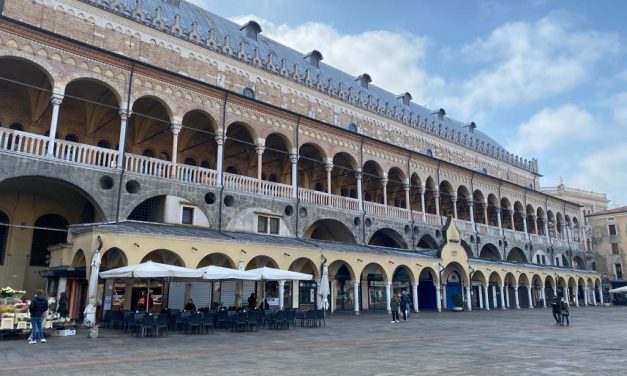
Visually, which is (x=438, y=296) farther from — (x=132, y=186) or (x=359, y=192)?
(x=132, y=186)

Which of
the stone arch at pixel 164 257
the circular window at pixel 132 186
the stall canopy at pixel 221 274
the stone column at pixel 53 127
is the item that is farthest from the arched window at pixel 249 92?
the stall canopy at pixel 221 274

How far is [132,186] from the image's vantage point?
69.3 ft

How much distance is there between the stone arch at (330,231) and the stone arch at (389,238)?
3574 mm

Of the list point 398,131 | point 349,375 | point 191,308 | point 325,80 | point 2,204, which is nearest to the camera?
point 349,375

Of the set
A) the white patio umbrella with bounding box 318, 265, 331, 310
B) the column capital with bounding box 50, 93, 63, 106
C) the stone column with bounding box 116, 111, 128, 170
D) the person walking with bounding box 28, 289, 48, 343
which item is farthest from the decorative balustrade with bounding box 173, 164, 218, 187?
the person walking with bounding box 28, 289, 48, 343

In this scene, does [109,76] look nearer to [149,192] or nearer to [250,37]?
[149,192]

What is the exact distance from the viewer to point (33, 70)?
2169cm

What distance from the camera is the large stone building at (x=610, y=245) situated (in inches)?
2327

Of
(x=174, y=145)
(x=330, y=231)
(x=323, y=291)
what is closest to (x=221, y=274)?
(x=323, y=291)

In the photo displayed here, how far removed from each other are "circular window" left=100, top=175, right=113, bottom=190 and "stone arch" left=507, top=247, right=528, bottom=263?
36757 millimetres

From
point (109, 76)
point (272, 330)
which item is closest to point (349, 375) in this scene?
point (272, 330)

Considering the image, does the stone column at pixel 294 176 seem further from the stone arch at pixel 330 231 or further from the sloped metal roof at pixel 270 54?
the sloped metal roof at pixel 270 54

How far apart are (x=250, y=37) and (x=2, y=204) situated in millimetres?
21425

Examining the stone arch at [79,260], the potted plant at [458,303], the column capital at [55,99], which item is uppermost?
the column capital at [55,99]
